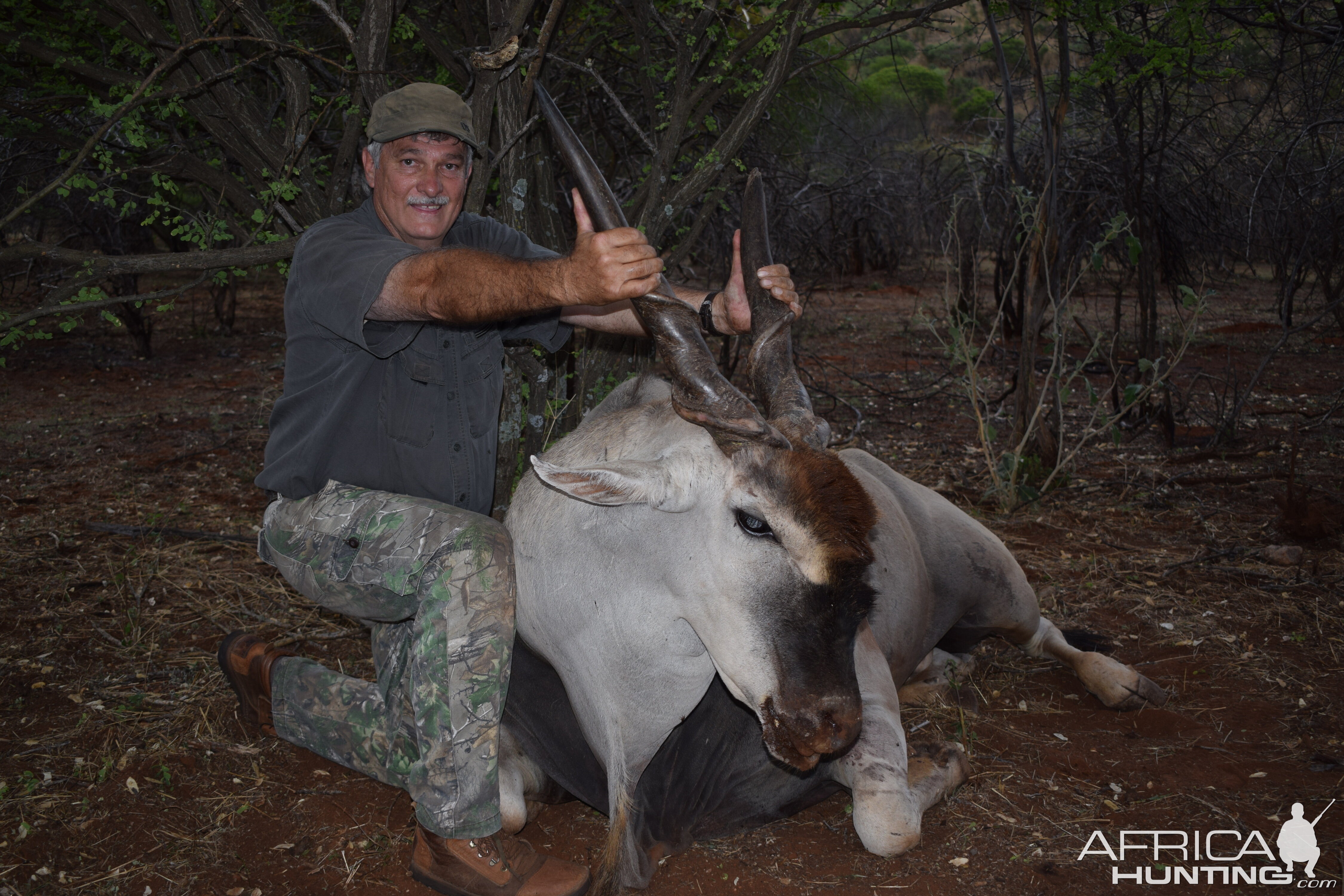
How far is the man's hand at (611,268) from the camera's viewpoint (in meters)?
2.37

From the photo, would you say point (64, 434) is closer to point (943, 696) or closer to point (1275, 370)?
point (943, 696)

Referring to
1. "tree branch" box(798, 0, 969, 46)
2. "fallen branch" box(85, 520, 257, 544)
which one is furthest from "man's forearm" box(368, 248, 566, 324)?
"fallen branch" box(85, 520, 257, 544)

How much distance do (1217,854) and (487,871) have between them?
208cm

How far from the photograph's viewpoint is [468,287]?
255 centimetres

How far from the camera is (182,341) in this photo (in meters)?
12.0

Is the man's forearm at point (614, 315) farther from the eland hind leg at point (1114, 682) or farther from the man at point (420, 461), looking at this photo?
the eland hind leg at point (1114, 682)

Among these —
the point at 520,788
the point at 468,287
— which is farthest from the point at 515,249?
the point at 520,788

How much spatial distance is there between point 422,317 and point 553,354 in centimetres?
211

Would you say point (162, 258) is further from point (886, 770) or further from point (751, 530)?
point (886, 770)

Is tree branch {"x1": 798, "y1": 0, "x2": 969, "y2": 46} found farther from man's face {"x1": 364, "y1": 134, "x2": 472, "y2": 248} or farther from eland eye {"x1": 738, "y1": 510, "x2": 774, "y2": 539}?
eland eye {"x1": 738, "y1": 510, "x2": 774, "y2": 539}

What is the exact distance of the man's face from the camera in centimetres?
329

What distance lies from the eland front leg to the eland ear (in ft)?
2.41

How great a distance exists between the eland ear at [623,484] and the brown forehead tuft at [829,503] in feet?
0.82

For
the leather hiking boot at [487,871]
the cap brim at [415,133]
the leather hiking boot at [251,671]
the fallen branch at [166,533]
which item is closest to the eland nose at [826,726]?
the leather hiking boot at [487,871]
